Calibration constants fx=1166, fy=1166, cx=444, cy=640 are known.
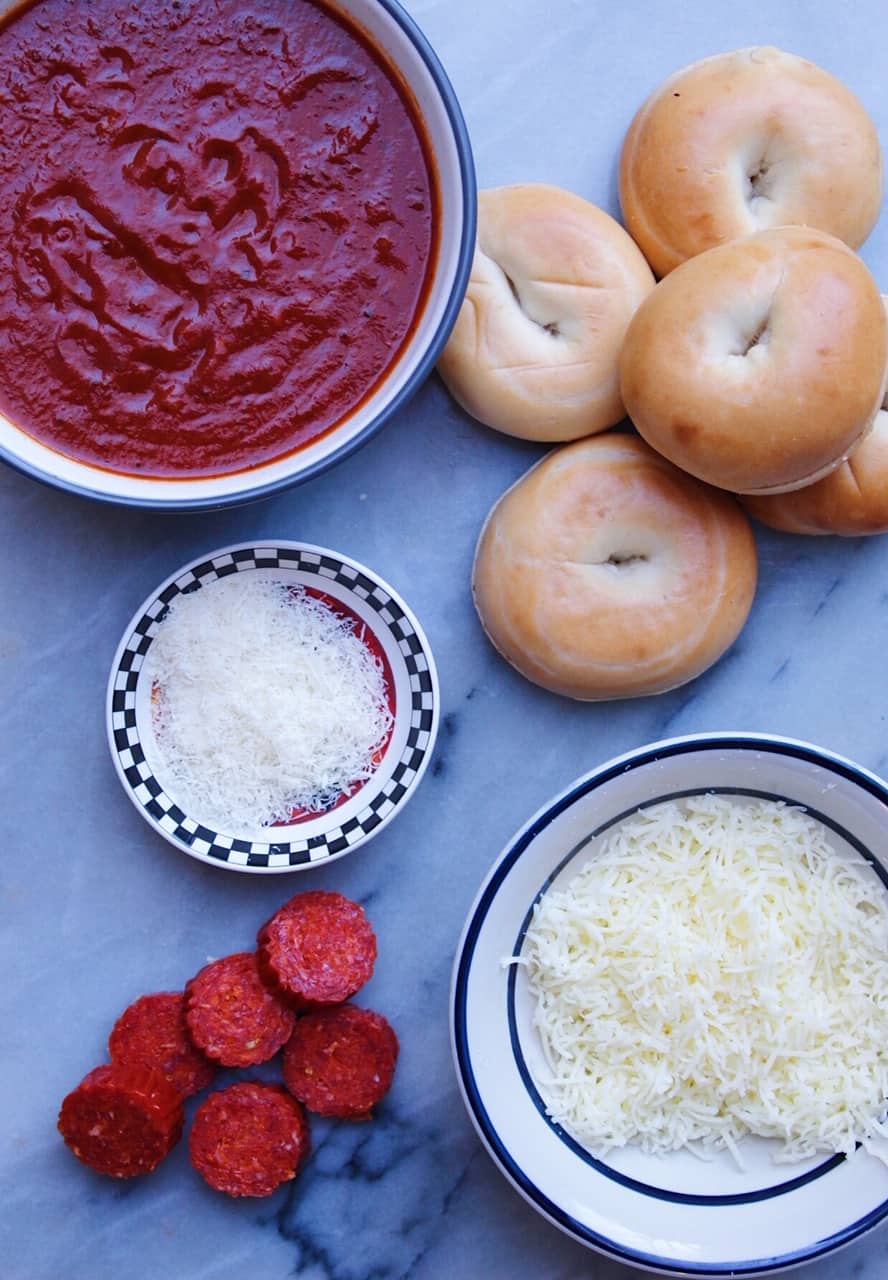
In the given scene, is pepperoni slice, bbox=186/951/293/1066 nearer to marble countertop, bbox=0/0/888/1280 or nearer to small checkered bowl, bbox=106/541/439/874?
marble countertop, bbox=0/0/888/1280

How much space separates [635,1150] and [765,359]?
1.51m

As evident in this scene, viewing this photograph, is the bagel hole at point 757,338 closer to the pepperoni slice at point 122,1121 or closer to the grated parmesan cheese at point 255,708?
the grated parmesan cheese at point 255,708

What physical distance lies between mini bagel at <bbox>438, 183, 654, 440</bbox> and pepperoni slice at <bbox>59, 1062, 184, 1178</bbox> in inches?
59.8

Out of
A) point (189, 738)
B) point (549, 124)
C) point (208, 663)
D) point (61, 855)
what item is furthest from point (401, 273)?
point (61, 855)

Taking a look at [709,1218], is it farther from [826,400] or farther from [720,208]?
[720,208]

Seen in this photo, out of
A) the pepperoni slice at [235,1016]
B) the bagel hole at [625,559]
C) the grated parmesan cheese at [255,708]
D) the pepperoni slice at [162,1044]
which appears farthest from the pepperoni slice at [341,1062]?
the bagel hole at [625,559]

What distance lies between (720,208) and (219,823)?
1543 millimetres

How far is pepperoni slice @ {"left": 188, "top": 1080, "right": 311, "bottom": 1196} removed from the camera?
2.31 m

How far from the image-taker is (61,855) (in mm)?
2457

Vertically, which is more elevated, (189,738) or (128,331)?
(128,331)

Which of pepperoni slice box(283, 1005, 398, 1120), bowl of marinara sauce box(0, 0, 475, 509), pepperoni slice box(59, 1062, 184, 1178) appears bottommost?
pepperoni slice box(283, 1005, 398, 1120)

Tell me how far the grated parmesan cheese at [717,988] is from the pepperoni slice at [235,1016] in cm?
53

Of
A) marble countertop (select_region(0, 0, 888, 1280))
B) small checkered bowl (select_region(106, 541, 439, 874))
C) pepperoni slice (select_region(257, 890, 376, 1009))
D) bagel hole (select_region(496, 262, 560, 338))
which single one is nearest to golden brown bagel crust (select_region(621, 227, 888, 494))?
bagel hole (select_region(496, 262, 560, 338))

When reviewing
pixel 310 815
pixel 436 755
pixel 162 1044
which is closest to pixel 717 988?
pixel 436 755
